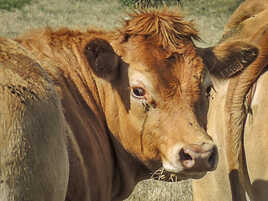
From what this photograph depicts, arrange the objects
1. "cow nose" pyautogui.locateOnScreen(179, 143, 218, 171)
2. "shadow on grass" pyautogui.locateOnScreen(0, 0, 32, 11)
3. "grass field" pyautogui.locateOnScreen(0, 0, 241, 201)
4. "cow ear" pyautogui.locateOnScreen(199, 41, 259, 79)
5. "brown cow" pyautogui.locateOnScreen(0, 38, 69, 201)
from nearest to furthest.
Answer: "brown cow" pyautogui.locateOnScreen(0, 38, 69, 201)
"cow nose" pyautogui.locateOnScreen(179, 143, 218, 171)
"cow ear" pyautogui.locateOnScreen(199, 41, 259, 79)
"grass field" pyautogui.locateOnScreen(0, 0, 241, 201)
"shadow on grass" pyautogui.locateOnScreen(0, 0, 32, 11)

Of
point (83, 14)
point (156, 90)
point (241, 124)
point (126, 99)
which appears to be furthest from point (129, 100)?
point (83, 14)

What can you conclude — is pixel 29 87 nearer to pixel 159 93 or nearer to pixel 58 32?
pixel 159 93

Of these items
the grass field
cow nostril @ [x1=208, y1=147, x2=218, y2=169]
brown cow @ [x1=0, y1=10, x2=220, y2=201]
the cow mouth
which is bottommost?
the cow mouth

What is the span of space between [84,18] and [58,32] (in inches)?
831

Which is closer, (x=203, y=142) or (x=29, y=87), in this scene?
(x=29, y=87)

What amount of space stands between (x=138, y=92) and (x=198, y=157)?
2.29 ft

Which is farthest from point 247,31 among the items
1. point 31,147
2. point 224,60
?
point 31,147

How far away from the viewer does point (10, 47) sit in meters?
3.30

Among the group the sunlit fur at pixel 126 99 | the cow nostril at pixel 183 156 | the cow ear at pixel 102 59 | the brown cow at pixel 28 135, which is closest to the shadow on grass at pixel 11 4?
the sunlit fur at pixel 126 99

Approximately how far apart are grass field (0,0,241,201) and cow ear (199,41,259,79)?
9.67 meters

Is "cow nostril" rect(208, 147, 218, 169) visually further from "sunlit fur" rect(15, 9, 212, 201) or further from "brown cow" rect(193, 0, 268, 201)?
"brown cow" rect(193, 0, 268, 201)

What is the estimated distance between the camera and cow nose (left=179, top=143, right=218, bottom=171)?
365cm

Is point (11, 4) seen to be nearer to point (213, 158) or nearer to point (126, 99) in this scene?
point (126, 99)

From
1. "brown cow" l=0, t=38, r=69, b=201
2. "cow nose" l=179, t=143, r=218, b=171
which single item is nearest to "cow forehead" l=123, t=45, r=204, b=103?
"cow nose" l=179, t=143, r=218, b=171
